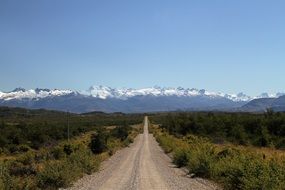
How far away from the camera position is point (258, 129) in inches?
2889

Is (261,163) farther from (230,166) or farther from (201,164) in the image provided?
(201,164)

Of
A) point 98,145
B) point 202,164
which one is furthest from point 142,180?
point 98,145

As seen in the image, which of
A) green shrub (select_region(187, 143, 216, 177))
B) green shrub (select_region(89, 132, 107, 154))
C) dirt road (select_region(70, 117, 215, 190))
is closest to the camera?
dirt road (select_region(70, 117, 215, 190))

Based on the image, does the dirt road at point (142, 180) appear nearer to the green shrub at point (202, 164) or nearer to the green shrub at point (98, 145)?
the green shrub at point (202, 164)

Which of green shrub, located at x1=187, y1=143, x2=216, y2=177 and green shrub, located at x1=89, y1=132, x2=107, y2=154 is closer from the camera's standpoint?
green shrub, located at x1=187, y1=143, x2=216, y2=177

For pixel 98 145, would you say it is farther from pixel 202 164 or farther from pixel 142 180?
pixel 142 180

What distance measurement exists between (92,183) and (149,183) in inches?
131

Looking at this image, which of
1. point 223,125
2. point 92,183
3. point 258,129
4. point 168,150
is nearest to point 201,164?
point 92,183

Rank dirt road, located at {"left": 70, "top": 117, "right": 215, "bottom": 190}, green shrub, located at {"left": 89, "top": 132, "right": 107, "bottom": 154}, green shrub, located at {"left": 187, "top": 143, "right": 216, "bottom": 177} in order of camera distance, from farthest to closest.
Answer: green shrub, located at {"left": 89, "top": 132, "right": 107, "bottom": 154}, green shrub, located at {"left": 187, "top": 143, "right": 216, "bottom": 177}, dirt road, located at {"left": 70, "top": 117, "right": 215, "bottom": 190}

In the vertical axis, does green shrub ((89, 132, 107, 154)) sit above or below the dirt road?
above

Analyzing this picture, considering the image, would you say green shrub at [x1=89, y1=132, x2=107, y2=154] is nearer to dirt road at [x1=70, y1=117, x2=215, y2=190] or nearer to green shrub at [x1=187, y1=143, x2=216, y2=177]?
dirt road at [x1=70, y1=117, x2=215, y2=190]

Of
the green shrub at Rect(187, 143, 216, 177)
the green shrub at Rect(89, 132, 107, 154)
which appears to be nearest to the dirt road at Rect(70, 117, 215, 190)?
the green shrub at Rect(187, 143, 216, 177)

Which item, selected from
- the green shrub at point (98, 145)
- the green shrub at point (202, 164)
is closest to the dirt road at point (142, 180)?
the green shrub at point (202, 164)

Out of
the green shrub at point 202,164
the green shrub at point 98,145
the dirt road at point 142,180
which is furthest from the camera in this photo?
the green shrub at point 98,145
